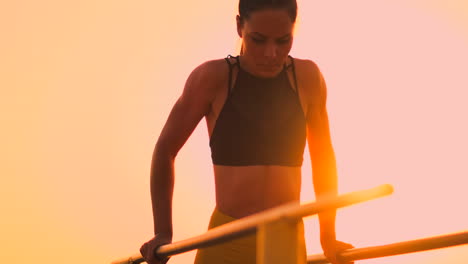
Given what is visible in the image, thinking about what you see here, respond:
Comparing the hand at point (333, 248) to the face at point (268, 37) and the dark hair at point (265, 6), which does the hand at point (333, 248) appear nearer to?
the face at point (268, 37)

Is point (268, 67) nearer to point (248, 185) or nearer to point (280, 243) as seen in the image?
point (248, 185)

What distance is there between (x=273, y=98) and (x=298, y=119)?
3.9 inches

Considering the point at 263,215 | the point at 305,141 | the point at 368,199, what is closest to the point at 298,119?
the point at 305,141

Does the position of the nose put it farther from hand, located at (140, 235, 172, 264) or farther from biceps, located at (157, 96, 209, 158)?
hand, located at (140, 235, 172, 264)

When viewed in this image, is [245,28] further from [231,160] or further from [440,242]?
[440,242]

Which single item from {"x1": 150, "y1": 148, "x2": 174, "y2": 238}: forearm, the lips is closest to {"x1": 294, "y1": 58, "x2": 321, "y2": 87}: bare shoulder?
the lips

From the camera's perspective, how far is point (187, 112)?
2.00 metres

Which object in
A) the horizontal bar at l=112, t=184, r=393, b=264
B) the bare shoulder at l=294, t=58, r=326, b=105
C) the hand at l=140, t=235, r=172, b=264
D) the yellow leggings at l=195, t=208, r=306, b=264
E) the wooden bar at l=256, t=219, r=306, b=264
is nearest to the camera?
the horizontal bar at l=112, t=184, r=393, b=264

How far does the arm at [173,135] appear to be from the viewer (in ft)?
6.46

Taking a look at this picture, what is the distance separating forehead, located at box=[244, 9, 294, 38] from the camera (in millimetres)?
1887

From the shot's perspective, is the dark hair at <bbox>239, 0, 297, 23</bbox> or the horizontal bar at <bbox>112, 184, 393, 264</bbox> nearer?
the horizontal bar at <bbox>112, 184, 393, 264</bbox>

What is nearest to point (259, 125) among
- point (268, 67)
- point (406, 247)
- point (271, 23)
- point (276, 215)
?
point (268, 67)

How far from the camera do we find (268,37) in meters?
1.89

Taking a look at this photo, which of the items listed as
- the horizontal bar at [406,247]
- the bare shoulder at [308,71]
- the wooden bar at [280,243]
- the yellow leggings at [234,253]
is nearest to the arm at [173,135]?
the yellow leggings at [234,253]
